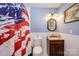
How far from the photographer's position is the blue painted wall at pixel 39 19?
1.52m

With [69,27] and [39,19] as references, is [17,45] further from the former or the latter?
[69,27]

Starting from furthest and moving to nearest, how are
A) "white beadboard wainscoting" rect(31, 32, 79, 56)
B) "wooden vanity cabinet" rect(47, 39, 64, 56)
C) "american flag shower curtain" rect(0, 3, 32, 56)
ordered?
"wooden vanity cabinet" rect(47, 39, 64, 56) < "white beadboard wainscoting" rect(31, 32, 79, 56) < "american flag shower curtain" rect(0, 3, 32, 56)

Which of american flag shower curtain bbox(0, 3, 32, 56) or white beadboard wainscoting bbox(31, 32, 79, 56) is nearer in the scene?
american flag shower curtain bbox(0, 3, 32, 56)

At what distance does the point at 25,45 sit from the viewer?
59.4 inches

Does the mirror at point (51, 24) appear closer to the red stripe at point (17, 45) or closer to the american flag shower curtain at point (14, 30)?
the american flag shower curtain at point (14, 30)

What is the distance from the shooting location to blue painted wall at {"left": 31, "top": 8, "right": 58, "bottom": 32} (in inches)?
59.8

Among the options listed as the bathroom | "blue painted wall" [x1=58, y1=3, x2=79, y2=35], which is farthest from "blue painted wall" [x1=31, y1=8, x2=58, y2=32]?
"blue painted wall" [x1=58, y1=3, x2=79, y2=35]

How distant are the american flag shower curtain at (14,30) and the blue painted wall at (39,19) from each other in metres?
0.09

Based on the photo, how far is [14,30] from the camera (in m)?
1.43

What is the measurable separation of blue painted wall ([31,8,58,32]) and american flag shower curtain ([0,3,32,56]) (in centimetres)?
9

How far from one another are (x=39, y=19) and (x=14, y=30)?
0.39 m

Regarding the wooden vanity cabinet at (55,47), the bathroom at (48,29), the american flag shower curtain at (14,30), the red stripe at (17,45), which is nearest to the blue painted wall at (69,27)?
the bathroom at (48,29)

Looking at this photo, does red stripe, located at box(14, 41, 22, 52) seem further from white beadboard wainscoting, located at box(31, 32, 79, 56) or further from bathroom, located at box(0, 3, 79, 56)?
white beadboard wainscoting, located at box(31, 32, 79, 56)

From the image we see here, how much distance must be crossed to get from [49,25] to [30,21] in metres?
0.31
